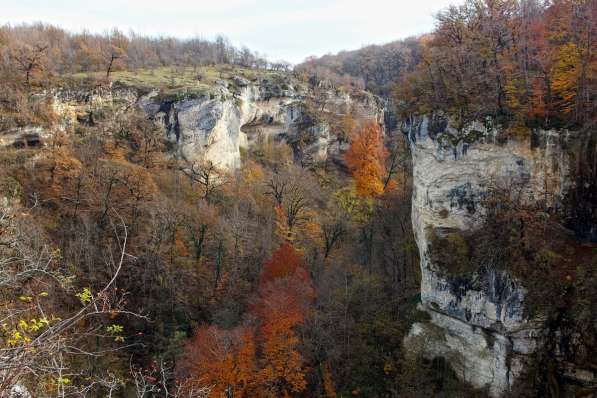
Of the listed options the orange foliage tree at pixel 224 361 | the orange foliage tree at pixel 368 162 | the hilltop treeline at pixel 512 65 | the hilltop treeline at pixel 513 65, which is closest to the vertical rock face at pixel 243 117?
the orange foliage tree at pixel 368 162

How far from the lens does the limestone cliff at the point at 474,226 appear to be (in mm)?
15102

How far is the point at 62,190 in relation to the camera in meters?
23.7

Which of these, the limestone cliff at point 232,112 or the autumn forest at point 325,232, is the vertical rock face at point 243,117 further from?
the autumn forest at point 325,232

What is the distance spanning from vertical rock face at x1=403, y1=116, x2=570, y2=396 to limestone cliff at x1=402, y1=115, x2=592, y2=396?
1.3 inches

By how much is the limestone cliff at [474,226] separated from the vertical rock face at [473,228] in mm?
33

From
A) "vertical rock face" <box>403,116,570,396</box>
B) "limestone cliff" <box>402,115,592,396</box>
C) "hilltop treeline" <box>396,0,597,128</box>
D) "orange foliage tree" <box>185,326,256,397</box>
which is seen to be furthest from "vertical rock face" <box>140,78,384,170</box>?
"vertical rock face" <box>403,116,570,396</box>

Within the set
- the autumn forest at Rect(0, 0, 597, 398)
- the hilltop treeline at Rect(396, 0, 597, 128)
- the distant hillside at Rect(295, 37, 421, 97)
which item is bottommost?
the autumn forest at Rect(0, 0, 597, 398)

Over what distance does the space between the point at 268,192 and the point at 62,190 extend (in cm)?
1361

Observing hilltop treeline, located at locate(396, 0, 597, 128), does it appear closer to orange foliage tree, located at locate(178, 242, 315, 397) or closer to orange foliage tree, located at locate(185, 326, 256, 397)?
orange foliage tree, located at locate(178, 242, 315, 397)

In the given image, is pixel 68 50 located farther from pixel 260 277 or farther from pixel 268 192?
pixel 260 277

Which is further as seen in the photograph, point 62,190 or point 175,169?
point 175,169

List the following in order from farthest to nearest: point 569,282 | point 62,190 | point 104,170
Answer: point 104,170
point 62,190
point 569,282

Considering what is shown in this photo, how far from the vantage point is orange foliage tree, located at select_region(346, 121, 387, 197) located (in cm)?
3291

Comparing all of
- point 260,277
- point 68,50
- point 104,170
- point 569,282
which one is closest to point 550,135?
point 569,282
